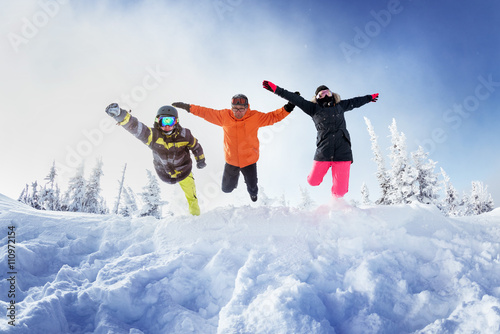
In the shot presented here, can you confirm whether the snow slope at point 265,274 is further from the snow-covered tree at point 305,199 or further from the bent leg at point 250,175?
the snow-covered tree at point 305,199

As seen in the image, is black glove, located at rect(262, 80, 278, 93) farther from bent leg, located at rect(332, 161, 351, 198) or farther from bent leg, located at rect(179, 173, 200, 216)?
bent leg, located at rect(179, 173, 200, 216)

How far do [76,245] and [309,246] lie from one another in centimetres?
358

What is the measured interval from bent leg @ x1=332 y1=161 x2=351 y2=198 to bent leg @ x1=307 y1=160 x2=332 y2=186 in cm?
18

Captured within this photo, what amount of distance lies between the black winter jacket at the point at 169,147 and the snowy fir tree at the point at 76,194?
31.0 meters

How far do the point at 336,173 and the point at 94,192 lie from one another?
112 feet

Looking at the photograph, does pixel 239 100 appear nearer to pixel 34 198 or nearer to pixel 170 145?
pixel 170 145

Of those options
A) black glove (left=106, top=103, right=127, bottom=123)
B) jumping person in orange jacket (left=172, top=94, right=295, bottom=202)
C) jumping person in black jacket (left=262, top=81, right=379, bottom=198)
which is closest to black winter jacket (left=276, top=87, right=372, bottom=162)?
jumping person in black jacket (left=262, top=81, right=379, bottom=198)

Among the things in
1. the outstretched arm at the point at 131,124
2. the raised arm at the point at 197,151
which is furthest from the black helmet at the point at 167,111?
the raised arm at the point at 197,151

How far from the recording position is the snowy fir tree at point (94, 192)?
31.5 meters

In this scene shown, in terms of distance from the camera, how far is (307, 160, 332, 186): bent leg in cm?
567

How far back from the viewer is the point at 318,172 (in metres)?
5.73

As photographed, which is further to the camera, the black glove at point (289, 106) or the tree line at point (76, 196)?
the tree line at point (76, 196)

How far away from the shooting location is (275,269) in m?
3.02

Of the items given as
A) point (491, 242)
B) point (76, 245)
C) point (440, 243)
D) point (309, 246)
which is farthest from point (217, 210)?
point (491, 242)
